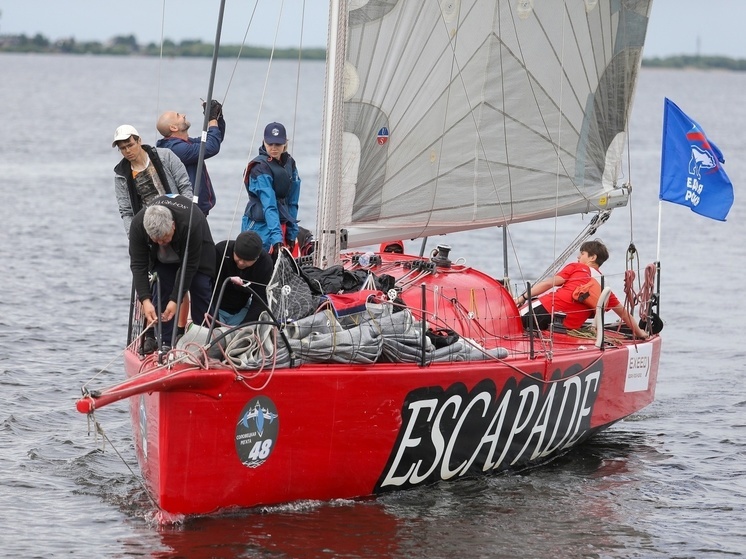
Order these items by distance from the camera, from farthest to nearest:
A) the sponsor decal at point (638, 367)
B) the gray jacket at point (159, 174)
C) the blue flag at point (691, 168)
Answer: the blue flag at point (691, 168) < the sponsor decal at point (638, 367) < the gray jacket at point (159, 174)

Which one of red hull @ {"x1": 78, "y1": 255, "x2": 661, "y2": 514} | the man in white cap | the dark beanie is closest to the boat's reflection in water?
red hull @ {"x1": 78, "y1": 255, "x2": 661, "y2": 514}

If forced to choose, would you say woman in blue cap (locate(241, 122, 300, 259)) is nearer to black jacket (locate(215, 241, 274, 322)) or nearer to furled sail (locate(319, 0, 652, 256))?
furled sail (locate(319, 0, 652, 256))

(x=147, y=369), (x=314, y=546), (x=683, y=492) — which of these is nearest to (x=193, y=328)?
(x=147, y=369)

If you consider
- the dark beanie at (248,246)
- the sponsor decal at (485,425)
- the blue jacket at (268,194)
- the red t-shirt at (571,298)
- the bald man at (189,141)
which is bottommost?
the sponsor decal at (485,425)

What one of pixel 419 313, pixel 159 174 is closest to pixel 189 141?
pixel 159 174

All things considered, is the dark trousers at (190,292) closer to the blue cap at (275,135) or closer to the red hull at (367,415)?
the red hull at (367,415)

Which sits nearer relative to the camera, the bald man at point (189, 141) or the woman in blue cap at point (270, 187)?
the bald man at point (189, 141)

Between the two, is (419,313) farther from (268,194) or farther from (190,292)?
(190,292)

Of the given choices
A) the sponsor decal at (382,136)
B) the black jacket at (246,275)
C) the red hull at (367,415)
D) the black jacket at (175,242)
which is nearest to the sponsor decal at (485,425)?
the red hull at (367,415)

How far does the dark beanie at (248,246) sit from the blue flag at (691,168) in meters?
4.51

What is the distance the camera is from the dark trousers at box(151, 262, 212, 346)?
799 cm

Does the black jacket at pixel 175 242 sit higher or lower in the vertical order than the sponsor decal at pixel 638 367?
higher

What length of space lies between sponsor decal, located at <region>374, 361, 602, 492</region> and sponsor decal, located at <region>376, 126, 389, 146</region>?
210 cm

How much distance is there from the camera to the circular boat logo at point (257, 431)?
7453 mm
